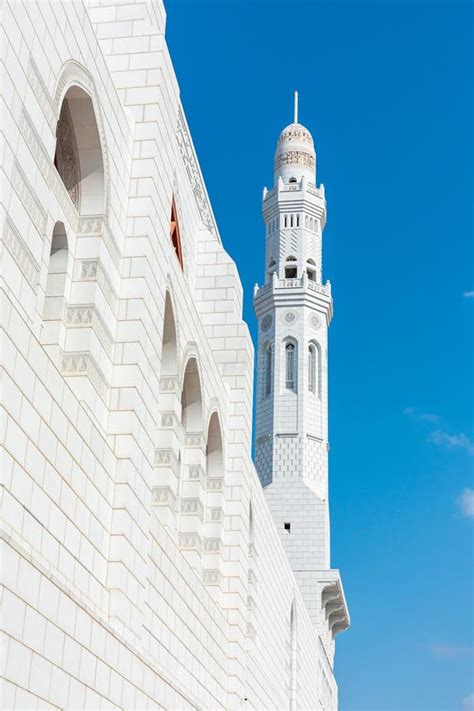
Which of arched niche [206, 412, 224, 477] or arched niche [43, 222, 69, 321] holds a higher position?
arched niche [206, 412, 224, 477]

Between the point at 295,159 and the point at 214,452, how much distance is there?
35008 millimetres

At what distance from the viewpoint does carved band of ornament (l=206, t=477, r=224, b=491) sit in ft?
63.7

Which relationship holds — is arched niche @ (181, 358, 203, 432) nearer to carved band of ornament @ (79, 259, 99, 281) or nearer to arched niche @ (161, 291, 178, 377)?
arched niche @ (161, 291, 178, 377)

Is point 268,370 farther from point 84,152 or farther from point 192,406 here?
point 84,152

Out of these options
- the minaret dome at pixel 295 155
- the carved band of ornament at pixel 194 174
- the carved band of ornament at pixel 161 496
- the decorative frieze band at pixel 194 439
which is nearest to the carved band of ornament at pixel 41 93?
the carved band of ornament at pixel 161 496

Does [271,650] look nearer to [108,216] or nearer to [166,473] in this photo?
[166,473]

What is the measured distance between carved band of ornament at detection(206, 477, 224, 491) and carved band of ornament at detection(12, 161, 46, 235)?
960 centimetres

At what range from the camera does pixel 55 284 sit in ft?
39.9

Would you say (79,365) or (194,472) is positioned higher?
(194,472)

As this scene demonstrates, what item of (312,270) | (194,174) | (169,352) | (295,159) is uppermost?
(295,159)

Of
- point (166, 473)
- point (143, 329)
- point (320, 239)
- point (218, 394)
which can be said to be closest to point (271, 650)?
point (218, 394)

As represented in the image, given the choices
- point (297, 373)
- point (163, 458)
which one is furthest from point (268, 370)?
point (163, 458)

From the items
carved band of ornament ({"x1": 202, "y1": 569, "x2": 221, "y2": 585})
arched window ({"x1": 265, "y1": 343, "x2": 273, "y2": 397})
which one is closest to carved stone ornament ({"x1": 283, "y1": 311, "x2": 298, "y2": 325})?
arched window ({"x1": 265, "y1": 343, "x2": 273, "y2": 397})

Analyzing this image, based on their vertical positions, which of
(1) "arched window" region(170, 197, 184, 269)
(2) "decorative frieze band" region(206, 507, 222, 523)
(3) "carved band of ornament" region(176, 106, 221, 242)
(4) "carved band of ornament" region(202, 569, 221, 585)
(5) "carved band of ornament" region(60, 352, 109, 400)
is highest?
Result: (3) "carved band of ornament" region(176, 106, 221, 242)
